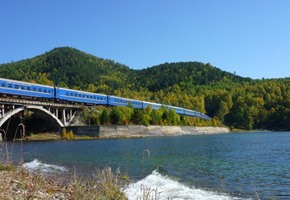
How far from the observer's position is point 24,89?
47.0 meters

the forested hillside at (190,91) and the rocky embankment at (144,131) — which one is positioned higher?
the forested hillside at (190,91)

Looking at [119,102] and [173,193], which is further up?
[119,102]

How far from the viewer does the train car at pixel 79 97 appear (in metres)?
55.5

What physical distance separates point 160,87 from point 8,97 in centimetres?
14473

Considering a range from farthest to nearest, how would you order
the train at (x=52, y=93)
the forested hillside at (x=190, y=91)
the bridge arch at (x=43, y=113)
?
the forested hillside at (x=190, y=91)
the bridge arch at (x=43, y=113)
the train at (x=52, y=93)

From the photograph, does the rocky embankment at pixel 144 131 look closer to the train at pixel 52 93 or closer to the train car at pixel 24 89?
the train at pixel 52 93

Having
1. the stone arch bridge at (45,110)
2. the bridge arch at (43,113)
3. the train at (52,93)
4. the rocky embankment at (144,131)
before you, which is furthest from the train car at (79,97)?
the rocky embankment at (144,131)

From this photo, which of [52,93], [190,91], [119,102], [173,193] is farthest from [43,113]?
[190,91]

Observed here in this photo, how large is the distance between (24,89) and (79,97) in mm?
13997

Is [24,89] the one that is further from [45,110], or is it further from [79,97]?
[79,97]

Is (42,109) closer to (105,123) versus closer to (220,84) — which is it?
(105,123)

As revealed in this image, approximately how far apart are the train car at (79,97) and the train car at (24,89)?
2.08m

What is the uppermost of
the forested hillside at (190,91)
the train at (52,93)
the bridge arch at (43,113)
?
the forested hillside at (190,91)

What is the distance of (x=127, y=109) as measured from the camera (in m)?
68.7
